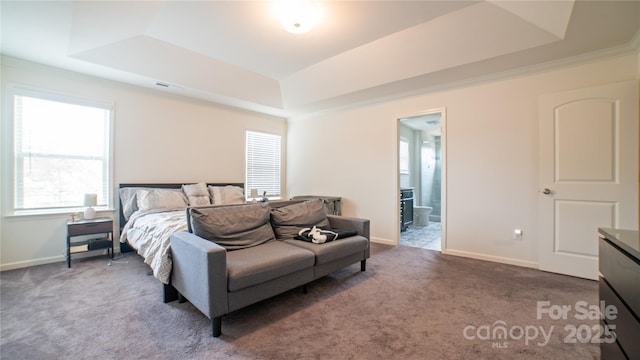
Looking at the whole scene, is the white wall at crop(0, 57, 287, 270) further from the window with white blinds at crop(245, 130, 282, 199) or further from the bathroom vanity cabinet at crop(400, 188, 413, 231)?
the bathroom vanity cabinet at crop(400, 188, 413, 231)

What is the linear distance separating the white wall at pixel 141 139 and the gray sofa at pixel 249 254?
2494 millimetres

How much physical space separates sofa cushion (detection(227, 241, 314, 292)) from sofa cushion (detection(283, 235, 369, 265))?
106 mm

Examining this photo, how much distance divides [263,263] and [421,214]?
5090mm

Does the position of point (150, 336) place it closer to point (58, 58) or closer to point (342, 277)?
point (342, 277)

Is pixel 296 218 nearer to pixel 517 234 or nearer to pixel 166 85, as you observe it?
pixel 517 234

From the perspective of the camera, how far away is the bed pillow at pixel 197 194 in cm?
430

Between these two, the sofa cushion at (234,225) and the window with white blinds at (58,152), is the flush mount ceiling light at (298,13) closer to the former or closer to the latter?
the sofa cushion at (234,225)

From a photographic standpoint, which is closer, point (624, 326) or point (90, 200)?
point (624, 326)

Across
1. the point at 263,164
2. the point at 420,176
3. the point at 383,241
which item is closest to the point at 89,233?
the point at 263,164

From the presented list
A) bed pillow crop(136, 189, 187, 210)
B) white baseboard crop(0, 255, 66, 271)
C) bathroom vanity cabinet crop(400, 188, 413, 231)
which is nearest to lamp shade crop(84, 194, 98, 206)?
bed pillow crop(136, 189, 187, 210)

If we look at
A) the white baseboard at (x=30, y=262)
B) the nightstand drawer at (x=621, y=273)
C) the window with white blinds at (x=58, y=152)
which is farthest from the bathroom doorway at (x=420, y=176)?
the white baseboard at (x=30, y=262)

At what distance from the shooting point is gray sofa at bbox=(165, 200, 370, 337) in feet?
6.20

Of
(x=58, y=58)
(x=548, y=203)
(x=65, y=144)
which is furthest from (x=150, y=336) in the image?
(x=548, y=203)

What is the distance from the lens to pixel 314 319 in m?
2.13
